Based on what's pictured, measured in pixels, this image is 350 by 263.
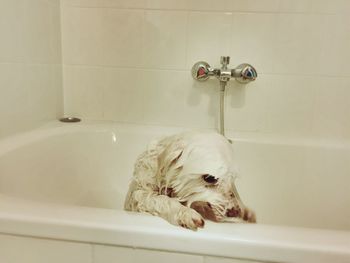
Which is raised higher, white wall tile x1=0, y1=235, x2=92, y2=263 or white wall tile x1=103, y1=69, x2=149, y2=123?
white wall tile x1=103, y1=69, x2=149, y2=123

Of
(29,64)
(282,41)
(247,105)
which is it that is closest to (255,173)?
(247,105)

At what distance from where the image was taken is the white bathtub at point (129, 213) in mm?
492

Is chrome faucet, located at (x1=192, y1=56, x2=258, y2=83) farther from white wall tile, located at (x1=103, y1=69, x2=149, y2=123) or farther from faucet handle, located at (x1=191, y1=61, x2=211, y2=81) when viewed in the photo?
white wall tile, located at (x1=103, y1=69, x2=149, y2=123)

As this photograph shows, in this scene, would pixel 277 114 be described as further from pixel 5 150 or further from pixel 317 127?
pixel 5 150

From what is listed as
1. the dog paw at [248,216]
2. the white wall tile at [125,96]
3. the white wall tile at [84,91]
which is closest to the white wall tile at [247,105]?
the white wall tile at [125,96]

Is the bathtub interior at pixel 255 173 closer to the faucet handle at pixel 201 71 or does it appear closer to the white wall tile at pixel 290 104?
the white wall tile at pixel 290 104

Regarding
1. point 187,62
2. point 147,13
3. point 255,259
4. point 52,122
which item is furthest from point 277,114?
point 52,122

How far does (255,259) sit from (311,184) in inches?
28.7

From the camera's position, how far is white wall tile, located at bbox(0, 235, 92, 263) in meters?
0.52

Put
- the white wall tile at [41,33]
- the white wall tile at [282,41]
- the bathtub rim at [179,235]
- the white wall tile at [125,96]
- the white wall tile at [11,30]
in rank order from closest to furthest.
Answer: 1. the bathtub rim at [179,235]
2. the white wall tile at [11,30]
3. the white wall tile at [41,33]
4. the white wall tile at [282,41]
5. the white wall tile at [125,96]

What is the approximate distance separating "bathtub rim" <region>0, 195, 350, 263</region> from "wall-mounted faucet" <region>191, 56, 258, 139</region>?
0.68m

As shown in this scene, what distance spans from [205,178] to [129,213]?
0.17 metres

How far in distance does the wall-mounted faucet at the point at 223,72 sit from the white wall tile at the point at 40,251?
776 millimetres

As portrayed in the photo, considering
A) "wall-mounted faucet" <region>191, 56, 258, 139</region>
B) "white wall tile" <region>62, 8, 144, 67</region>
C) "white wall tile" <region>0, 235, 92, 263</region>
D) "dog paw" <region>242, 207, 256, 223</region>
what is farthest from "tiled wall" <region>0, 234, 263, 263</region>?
"white wall tile" <region>62, 8, 144, 67</region>
